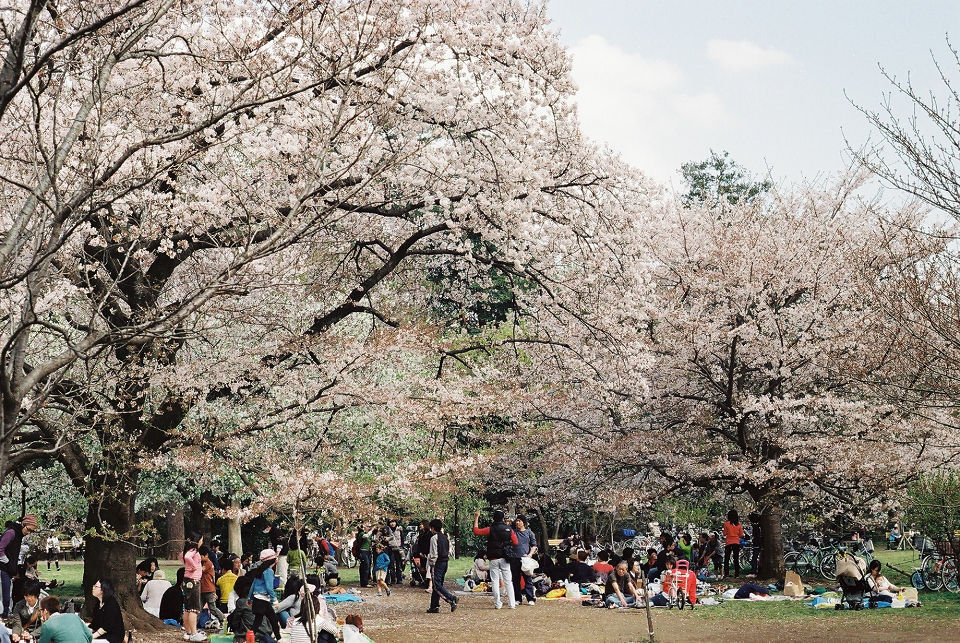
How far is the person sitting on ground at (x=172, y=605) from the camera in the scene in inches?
578

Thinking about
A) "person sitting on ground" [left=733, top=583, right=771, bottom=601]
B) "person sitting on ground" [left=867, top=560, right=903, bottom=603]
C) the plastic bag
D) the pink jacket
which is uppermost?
the pink jacket

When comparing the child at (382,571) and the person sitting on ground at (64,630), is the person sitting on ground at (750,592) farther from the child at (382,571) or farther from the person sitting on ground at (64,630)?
the person sitting on ground at (64,630)

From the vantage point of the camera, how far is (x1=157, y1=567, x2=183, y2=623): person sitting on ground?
14.7 metres

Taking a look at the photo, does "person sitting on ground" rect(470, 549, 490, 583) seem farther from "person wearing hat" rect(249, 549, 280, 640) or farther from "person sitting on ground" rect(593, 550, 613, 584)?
"person wearing hat" rect(249, 549, 280, 640)

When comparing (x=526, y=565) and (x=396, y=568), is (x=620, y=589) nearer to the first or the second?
(x=526, y=565)

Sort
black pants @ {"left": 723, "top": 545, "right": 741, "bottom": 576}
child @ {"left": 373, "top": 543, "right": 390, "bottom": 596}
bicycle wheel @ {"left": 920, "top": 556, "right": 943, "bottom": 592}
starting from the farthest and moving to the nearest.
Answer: black pants @ {"left": 723, "top": 545, "right": 741, "bottom": 576}
child @ {"left": 373, "top": 543, "right": 390, "bottom": 596}
bicycle wheel @ {"left": 920, "top": 556, "right": 943, "bottom": 592}

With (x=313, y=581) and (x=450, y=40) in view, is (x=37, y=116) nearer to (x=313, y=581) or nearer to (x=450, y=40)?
(x=450, y=40)

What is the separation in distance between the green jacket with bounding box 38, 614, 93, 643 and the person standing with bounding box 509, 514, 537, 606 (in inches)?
326

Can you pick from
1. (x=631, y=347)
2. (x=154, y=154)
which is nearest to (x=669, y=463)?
(x=631, y=347)

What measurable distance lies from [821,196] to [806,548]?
8.50 m

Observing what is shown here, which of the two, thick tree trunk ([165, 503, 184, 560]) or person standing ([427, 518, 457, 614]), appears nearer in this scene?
person standing ([427, 518, 457, 614])

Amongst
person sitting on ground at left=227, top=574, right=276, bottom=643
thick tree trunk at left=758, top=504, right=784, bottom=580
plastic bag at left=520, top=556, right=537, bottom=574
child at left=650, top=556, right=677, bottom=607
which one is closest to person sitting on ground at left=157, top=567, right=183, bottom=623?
person sitting on ground at left=227, top=574, right=276, bottom=643

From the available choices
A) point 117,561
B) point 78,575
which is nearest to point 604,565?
point 117,561

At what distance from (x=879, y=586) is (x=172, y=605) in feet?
37.7
